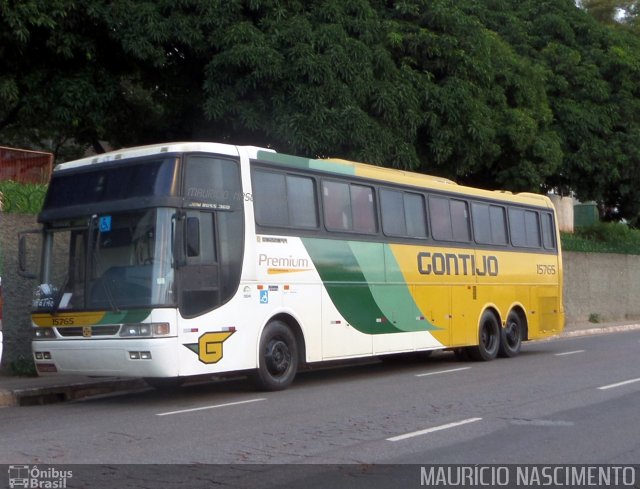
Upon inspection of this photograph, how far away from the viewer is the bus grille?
12.1 m

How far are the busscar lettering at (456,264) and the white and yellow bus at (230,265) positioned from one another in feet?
0.19

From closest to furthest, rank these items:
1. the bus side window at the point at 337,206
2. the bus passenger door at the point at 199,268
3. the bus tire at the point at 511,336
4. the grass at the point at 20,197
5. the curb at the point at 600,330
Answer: the bus passenger door at the point at 199,268, the bus side window at the point at 337,206, the grass at the point at 20,197, the bus tire at the point at 511,336, the curb at the point at 600,330

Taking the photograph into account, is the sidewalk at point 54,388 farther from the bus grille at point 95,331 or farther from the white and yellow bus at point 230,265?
the bus grille at point 95,331

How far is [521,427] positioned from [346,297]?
5.18 metres

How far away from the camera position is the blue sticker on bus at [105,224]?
1250 cm

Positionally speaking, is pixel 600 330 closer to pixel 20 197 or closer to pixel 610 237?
pixel 610 237

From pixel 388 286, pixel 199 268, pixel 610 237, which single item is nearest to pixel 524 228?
pixel 388 286

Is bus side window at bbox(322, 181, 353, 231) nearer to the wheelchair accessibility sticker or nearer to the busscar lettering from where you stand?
the wheelchair accessibility sticker

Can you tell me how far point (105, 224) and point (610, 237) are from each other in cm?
2659

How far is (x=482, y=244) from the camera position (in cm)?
1895

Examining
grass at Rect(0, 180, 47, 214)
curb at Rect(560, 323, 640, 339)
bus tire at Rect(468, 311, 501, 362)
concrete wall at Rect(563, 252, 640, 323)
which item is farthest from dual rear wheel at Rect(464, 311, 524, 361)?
concrete wall at Rect(563, 252, 640, 323)

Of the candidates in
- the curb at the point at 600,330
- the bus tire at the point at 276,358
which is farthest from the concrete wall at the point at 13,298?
the curb at the point at 600,330

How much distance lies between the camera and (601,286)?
34.2m

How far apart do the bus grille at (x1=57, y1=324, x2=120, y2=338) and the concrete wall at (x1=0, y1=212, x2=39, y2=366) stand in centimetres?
362
